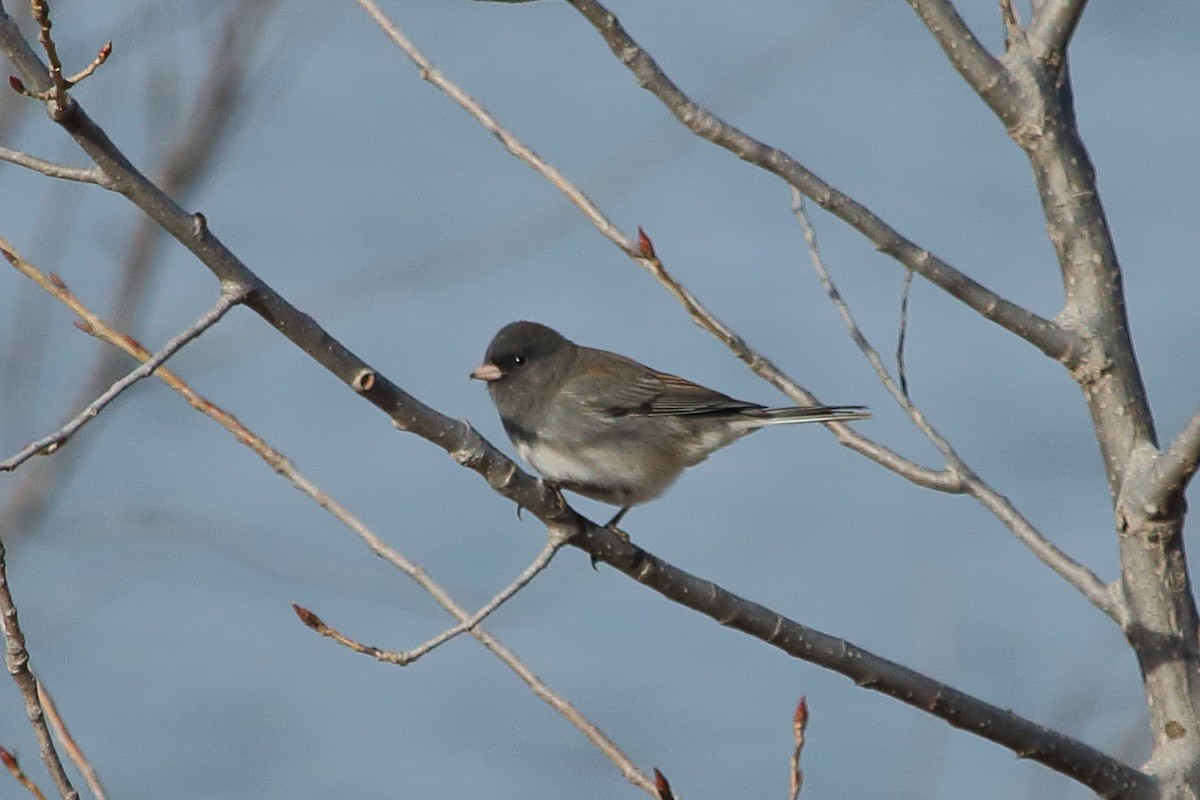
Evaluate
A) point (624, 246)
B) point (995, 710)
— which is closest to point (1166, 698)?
point (995, 710)

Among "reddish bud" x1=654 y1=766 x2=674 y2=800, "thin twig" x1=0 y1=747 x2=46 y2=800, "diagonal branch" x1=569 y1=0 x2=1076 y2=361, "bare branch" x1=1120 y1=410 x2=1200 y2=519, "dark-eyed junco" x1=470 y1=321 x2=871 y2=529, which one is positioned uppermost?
"dark-eyed junco" x1=470 y1=321 x2=871 y2=529

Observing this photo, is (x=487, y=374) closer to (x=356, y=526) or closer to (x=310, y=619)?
(x=310, y=619)

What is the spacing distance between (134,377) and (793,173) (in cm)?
80

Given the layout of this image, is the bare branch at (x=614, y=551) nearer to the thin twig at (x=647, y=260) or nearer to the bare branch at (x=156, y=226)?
the thin twig at (x=647, y=260)

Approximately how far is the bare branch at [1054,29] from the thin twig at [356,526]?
3.36ft

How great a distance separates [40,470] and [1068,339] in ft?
7.96

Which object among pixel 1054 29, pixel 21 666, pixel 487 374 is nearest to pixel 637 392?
pixel 487 374

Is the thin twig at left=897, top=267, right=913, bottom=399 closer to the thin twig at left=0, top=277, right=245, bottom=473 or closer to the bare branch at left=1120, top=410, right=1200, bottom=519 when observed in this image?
the bare branch at left=1120, top=410, right=1200, bottom=519

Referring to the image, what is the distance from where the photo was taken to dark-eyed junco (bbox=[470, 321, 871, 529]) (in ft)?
10.3

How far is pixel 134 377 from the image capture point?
1.39 metres

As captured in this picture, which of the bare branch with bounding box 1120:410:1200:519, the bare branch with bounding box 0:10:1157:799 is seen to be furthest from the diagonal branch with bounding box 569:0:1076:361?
the bare branch with bounding box 0:10:1157:799

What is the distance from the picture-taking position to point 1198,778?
5.81 feet

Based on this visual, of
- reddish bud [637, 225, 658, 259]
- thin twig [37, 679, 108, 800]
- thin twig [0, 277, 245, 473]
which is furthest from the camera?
reddish bud [637, 225, 658, 259]

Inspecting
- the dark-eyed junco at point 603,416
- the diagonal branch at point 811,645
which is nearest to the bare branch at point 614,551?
the diagonal branch at point 811,645
